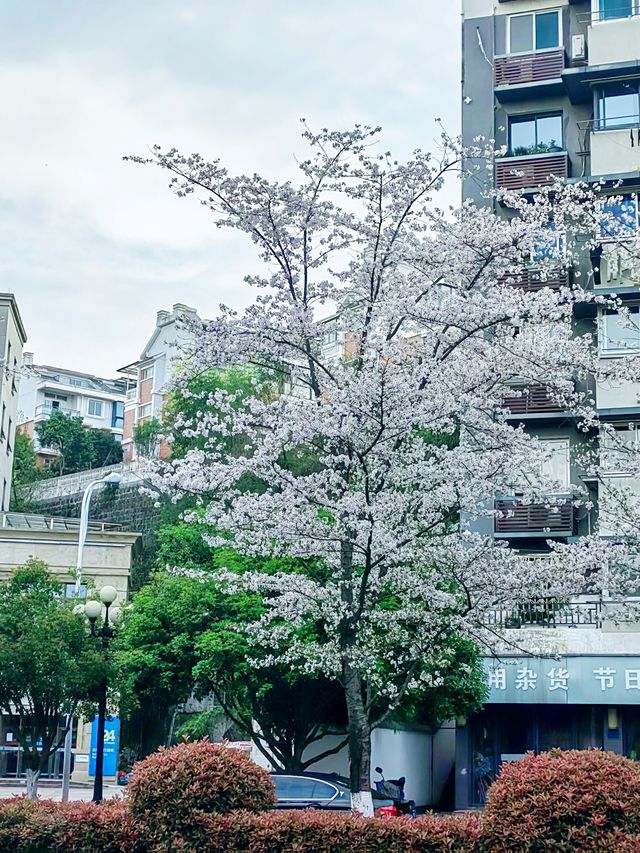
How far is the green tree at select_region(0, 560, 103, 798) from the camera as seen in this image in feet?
67.5

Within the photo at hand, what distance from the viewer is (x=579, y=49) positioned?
1239 inches

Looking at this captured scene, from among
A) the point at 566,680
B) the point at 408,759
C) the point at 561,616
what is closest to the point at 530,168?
the point at 561,616

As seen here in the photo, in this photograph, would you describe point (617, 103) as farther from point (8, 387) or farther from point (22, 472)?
point (22, 472)

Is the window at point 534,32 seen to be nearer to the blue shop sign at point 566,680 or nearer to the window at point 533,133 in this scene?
the window at point 533,133

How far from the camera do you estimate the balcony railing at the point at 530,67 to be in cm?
3153

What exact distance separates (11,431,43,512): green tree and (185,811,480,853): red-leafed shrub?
Result: 44.3m

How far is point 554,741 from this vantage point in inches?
1088

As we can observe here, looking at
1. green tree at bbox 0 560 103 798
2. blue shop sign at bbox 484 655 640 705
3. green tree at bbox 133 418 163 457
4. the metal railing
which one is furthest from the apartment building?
green tree at bbox 133 418 163 457

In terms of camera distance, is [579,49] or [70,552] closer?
[579,49]

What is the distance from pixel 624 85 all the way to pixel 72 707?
20.9 meters

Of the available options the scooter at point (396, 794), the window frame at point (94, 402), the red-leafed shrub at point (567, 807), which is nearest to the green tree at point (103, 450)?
the window frame at point (94, 402)

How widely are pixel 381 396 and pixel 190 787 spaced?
5290 mm

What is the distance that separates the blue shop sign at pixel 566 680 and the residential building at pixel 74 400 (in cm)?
5506

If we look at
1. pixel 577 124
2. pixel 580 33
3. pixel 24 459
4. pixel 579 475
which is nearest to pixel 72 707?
pixel 579 475
